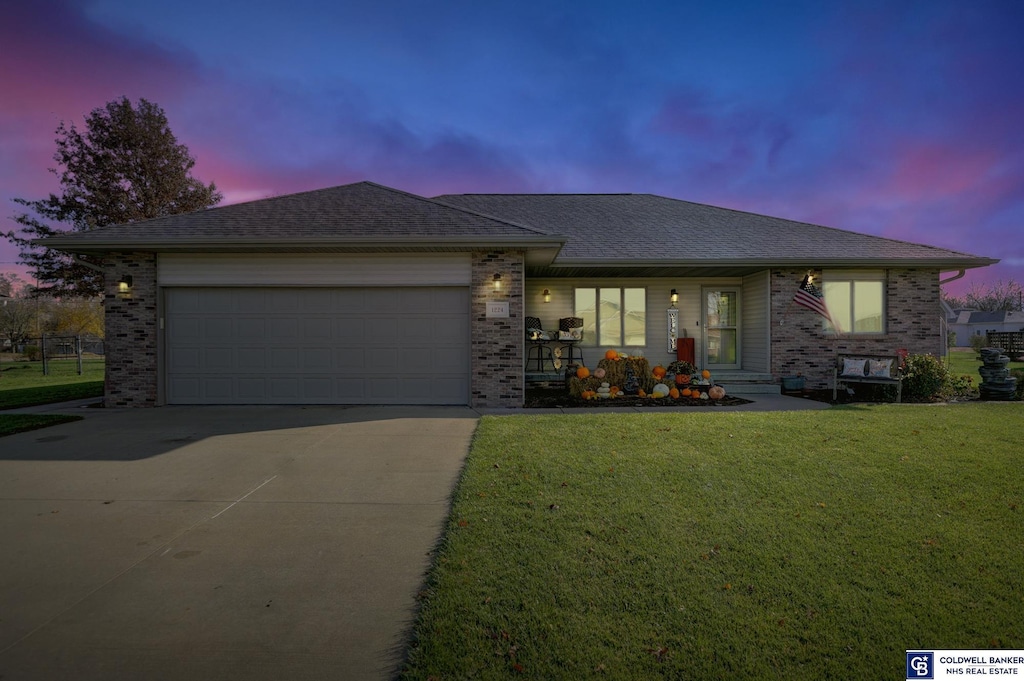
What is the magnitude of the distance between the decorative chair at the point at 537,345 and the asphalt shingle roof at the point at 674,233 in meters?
1.89

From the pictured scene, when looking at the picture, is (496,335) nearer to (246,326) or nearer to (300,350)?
(300,350)

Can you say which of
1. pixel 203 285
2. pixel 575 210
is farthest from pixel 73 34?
pixel 575 210

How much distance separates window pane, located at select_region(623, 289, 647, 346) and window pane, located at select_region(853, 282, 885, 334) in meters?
4.85

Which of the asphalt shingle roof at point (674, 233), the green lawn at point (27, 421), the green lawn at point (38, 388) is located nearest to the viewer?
the green lawn at point (27, 421)

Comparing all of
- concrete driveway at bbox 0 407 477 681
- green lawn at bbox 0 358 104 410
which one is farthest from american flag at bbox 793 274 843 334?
green lawn at bbox 0 358 104 410

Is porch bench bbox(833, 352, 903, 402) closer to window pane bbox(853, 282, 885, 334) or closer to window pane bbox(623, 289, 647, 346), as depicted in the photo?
window pane bbox(853, 282, 885, 334)

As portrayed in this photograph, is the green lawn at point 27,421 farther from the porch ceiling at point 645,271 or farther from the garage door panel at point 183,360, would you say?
the porch ceiling at point 645,271

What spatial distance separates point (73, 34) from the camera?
10.3 metres

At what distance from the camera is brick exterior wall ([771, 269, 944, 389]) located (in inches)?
422

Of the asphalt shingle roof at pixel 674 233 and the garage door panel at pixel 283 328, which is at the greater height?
the asphalt shingle roof at pixel 674 233

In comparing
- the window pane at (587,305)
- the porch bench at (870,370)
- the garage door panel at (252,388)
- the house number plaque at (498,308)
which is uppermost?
the window pane at (587,305)

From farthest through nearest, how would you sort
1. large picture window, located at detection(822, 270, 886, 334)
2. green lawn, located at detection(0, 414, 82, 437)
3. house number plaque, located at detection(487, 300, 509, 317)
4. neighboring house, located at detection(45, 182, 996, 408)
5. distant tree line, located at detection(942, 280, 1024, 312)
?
distant tree line, located at detection(942, 280, 1024, 312) < large picture window, located at detection(822, 270, 886, 334) < house number plaque, located at detection(487, 300, 509, 317) < neighboring house, located at detection(45, 182, 996, 408) < green lawn, located at detection(0, 414, 82, 437)

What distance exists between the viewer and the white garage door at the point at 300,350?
885 cm

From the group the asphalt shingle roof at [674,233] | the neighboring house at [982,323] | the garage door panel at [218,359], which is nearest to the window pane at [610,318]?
the asphalt shingle roof at [674,233]
